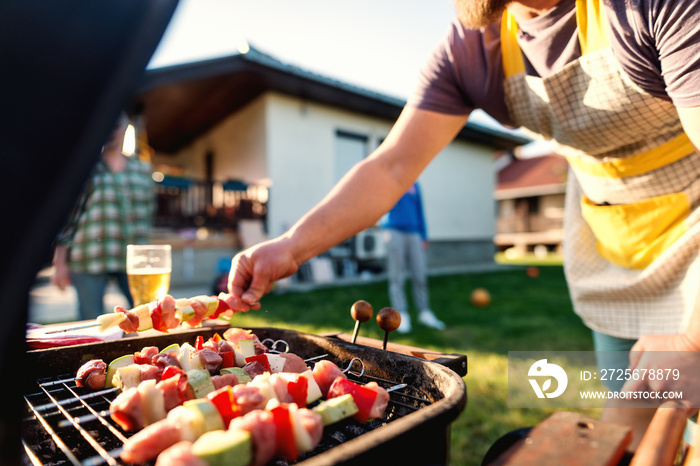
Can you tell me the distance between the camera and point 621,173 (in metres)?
1.64

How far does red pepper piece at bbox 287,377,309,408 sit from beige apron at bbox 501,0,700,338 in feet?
4.24

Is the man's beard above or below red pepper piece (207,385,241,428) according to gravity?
above

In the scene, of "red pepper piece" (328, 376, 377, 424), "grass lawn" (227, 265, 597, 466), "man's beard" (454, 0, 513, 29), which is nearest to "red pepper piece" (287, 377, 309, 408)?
"red pepper piece" (328, 376, 377, 424)

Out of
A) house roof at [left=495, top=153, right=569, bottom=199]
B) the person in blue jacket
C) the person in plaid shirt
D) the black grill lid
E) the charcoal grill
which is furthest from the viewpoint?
house roof at [left=495, top=153, right=569, bottom=199]

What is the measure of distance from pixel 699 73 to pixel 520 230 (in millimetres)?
27524

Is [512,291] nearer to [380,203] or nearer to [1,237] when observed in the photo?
[380,203]

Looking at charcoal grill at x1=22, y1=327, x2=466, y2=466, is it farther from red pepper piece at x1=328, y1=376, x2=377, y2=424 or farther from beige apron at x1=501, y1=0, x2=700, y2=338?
beige apron at x1=501, y1=0, x2=700, y2=338

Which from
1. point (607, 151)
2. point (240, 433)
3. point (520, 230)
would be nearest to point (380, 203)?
point (607, 151)

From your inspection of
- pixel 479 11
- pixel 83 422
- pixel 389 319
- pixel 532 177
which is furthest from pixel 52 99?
pixel 532 177

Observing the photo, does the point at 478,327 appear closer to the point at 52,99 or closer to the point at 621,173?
the point at 621,173

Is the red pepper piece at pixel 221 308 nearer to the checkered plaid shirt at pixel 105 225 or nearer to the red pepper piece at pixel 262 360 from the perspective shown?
the red pepper piece at pixel 262 360

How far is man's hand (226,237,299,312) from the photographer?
146 cm

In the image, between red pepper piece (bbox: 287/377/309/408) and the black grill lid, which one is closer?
the black grill lid

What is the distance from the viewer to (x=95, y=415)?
88 cm
